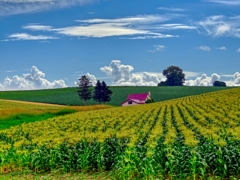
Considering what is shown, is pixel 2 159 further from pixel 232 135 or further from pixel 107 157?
pixel 232 135

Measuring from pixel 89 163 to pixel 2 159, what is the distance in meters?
3.73

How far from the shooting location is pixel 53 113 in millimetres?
56094

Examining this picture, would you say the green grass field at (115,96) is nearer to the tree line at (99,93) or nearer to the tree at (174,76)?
the tree line at (99,93)

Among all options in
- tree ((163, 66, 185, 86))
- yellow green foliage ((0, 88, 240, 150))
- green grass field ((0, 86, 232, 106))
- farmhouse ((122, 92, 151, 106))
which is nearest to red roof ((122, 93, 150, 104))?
farmhouse ((122, 92, 151, 106))

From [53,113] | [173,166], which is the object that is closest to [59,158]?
[173,166]

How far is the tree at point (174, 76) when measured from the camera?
151875mm

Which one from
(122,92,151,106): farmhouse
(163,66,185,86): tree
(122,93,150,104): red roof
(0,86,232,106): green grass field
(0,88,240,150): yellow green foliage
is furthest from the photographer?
(163,66,185,86): tree

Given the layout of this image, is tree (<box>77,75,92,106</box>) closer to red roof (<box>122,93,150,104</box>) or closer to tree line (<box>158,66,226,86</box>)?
red roof (<box>122,93,150,104</box>)

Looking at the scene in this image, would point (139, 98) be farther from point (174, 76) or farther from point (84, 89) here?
point (174, 76)

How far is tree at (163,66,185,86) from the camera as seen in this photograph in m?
152

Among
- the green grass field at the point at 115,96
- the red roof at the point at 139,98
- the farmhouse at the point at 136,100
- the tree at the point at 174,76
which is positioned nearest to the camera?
the red roof at the point at 139,98

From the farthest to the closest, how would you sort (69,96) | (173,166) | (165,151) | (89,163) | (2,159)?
(69,96), (2,159), (89,163), (165,151), (173,166)

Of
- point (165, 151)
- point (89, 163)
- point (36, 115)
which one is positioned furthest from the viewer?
point (36, 115)

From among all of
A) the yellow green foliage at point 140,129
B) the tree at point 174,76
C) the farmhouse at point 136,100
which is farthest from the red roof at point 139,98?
the yellow green foliage at point 140,129
